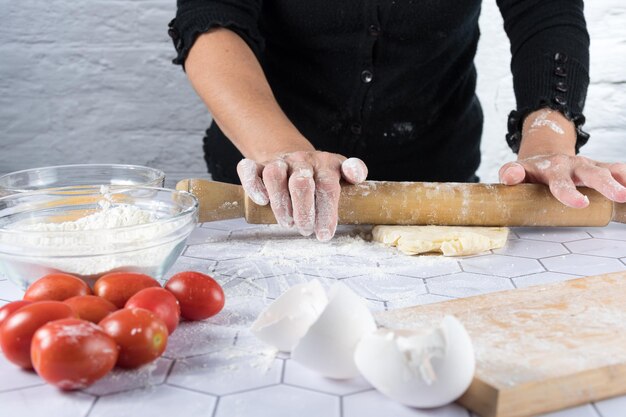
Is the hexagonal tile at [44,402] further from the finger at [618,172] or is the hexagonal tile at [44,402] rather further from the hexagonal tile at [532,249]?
the finger at [618,172]

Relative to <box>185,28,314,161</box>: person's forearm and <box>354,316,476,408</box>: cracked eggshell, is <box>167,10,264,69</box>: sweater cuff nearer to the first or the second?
<box>185,28,314,161</box>: person's forearm

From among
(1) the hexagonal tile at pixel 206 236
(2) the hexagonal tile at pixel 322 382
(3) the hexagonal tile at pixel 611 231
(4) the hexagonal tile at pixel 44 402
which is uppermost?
(3) the hexagonal tile at pixel 611 231

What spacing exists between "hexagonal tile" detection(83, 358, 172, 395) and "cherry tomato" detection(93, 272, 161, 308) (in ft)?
0.35

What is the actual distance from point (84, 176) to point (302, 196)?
17.9 inches

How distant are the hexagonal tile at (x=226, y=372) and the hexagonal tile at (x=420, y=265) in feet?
1.18

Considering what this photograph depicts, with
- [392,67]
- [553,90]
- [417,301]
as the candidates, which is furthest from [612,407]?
[392,67]

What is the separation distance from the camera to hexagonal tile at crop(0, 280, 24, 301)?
3.05 ft

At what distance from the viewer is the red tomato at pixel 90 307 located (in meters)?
0.72

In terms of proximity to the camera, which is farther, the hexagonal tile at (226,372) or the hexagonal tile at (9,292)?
the hexagonal tile at (9,292)

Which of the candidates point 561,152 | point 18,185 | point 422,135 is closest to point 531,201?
point 561,152

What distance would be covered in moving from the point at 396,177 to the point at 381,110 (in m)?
0.19

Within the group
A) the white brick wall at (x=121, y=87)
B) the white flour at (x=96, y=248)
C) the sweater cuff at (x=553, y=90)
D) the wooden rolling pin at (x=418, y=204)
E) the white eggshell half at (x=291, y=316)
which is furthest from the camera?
the white brick wall at (x=121, y=87)

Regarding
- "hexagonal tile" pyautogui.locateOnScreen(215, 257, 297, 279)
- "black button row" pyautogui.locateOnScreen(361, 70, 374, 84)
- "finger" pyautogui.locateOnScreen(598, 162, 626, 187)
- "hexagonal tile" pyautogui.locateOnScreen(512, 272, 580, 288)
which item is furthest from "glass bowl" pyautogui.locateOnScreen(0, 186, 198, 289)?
"finger" pyautogui.locateOnScreen(598, 162, 626, 187)

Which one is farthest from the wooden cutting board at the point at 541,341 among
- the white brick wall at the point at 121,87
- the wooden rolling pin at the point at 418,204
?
the white brick wall at the point at 121,87
